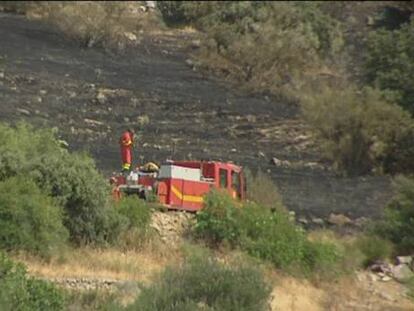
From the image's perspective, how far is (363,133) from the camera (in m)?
40.8

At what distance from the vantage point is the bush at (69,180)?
19.8 meters

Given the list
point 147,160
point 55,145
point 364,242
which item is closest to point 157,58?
point 147,160

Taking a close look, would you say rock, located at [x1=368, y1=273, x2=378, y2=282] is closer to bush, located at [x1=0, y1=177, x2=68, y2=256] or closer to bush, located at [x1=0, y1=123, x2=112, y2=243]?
bush, located at [x1=0, y1=123, x2=112, y2=243]

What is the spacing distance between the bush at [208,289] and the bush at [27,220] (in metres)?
5.77

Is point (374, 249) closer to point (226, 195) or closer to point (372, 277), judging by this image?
point (372, 277)

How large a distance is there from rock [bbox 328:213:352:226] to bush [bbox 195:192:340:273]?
6.79 m

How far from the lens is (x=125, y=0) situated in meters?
68.2

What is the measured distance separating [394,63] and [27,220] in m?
32.3

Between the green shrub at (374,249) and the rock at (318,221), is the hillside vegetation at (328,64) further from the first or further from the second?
the green shrub at (374,249)

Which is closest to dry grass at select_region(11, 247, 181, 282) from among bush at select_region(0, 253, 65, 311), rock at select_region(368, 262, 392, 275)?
bush at select_region(0, 253, 65, 311)

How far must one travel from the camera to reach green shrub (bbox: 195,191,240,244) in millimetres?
23203

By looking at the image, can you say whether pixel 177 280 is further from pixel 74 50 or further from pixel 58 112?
pixel 74 50

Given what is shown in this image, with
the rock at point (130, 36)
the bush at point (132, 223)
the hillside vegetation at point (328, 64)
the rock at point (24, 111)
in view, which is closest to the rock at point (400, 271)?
the bush at point (132, 223)

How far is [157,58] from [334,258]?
28.8 metres
